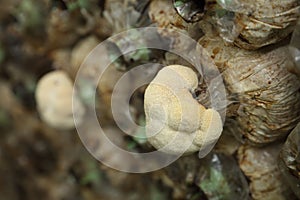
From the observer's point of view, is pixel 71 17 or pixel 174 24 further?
pixel 71 17

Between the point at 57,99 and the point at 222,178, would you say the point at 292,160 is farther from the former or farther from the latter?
the point at 57,99

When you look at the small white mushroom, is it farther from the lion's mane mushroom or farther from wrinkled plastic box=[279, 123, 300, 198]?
wrinkled plastic box=[279, 123, 300, 198]

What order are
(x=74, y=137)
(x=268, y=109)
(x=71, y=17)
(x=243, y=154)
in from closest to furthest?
(x=268, y=109)
(x=243, y=154)
(x=71, y=17)
(x=74, y=137)

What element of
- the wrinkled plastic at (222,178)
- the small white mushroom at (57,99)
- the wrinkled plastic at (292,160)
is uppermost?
the wrinkled plastic at (292,160)

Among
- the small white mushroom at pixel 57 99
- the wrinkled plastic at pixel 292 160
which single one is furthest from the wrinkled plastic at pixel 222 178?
the small white mushroom at pixel 57 99

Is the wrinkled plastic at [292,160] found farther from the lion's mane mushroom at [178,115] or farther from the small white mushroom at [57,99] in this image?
the small white mushroom at [57,99]

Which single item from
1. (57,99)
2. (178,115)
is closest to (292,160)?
(178,115)

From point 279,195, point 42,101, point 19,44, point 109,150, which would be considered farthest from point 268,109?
point 19,44

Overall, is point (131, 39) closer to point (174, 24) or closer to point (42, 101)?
point (174, 24)
